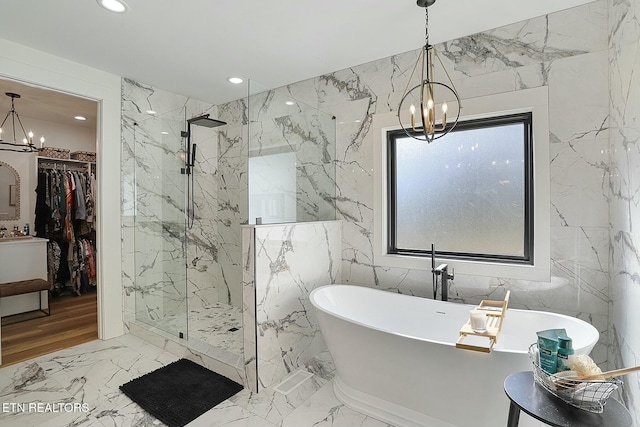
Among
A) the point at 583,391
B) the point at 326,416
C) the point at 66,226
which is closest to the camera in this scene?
the point at 583,391

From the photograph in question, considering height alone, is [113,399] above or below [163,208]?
below

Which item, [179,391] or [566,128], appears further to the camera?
[179,391]

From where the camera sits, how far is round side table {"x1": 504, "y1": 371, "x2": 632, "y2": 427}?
1028mm

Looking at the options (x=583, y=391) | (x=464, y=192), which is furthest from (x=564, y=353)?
(x=464, y=192)

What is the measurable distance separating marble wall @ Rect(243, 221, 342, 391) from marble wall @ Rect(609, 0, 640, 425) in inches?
78.5

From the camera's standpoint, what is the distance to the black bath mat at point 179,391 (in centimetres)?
203

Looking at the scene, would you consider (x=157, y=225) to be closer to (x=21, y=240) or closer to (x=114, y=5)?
(x=114, y=5)

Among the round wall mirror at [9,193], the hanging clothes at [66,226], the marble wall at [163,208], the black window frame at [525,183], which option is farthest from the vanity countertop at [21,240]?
the black window frame at [525,183]

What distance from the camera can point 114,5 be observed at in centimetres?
204

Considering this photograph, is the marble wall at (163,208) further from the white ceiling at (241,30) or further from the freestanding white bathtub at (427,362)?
the freestanding white bathtub at (427,362)

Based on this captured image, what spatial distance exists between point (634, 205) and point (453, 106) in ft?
4.49

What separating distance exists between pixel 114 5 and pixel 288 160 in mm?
1522

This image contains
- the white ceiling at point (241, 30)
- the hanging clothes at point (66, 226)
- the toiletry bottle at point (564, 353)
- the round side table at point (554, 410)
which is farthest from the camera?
the hanging clothes at point (66, 226)

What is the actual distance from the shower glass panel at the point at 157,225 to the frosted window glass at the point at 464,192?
7.57ft
